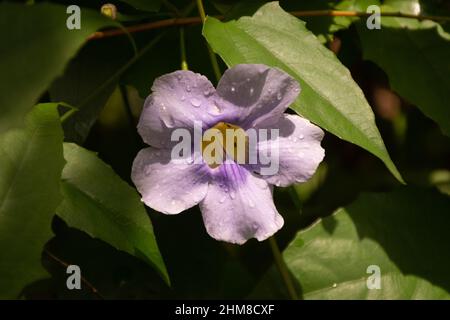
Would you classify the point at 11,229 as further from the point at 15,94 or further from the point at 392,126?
the point at 392,126

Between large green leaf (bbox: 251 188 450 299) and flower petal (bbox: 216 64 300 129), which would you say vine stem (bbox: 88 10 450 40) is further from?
large green leaf (bbox: 251 188 450 299)

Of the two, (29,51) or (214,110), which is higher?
(29,51)

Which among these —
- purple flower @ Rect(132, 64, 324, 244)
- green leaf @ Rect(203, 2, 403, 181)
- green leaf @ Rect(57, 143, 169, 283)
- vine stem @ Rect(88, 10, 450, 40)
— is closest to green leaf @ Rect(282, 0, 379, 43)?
vine stem @ Rect(88, 10, 450, 40)

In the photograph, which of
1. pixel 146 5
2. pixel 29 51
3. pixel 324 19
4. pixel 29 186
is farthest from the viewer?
pixel 324 19

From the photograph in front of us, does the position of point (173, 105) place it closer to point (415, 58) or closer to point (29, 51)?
point (29, 51)

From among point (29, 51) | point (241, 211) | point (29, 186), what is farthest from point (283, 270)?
point (29, 51)

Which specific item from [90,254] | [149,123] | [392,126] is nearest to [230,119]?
[149,123]

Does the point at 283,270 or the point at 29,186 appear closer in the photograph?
the point at 29,186
